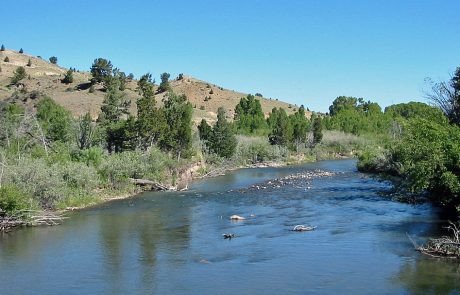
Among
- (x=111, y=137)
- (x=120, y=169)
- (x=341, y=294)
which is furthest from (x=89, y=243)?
(x=111, y=137)

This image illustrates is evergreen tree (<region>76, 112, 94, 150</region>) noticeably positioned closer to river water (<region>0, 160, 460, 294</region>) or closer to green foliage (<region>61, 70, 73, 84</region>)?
river water (<region>0, 160, 460, 294</region>)

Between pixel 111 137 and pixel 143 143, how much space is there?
413 cm

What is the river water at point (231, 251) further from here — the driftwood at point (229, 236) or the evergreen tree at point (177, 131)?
the evergreen tree at point (177, 131)

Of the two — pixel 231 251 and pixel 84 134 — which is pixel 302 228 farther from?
pixel 84 134

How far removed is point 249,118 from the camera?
403 feet

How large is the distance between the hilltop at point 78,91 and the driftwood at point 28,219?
42287 mm

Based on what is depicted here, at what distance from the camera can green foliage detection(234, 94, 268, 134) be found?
119m

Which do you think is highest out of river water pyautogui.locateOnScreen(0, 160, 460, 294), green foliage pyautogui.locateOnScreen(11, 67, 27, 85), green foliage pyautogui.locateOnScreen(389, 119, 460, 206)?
green foliage pyautogui.locateOnScreen(11, 67, 27, 85)

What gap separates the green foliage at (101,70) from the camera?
10901 cm

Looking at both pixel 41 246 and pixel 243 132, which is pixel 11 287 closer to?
pixel 41 246

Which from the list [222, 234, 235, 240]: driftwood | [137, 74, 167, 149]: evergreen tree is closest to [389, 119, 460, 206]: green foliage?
[222, 234, 235, 240]: driftwood

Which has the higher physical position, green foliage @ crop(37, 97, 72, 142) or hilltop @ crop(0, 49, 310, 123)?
hilltop @ crop(0, 49, 310, 123)

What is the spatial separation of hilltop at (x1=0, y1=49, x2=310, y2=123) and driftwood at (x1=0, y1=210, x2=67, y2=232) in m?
42.3

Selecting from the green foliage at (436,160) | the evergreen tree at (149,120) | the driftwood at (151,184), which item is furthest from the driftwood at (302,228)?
the evergreen tree at (149,120)
